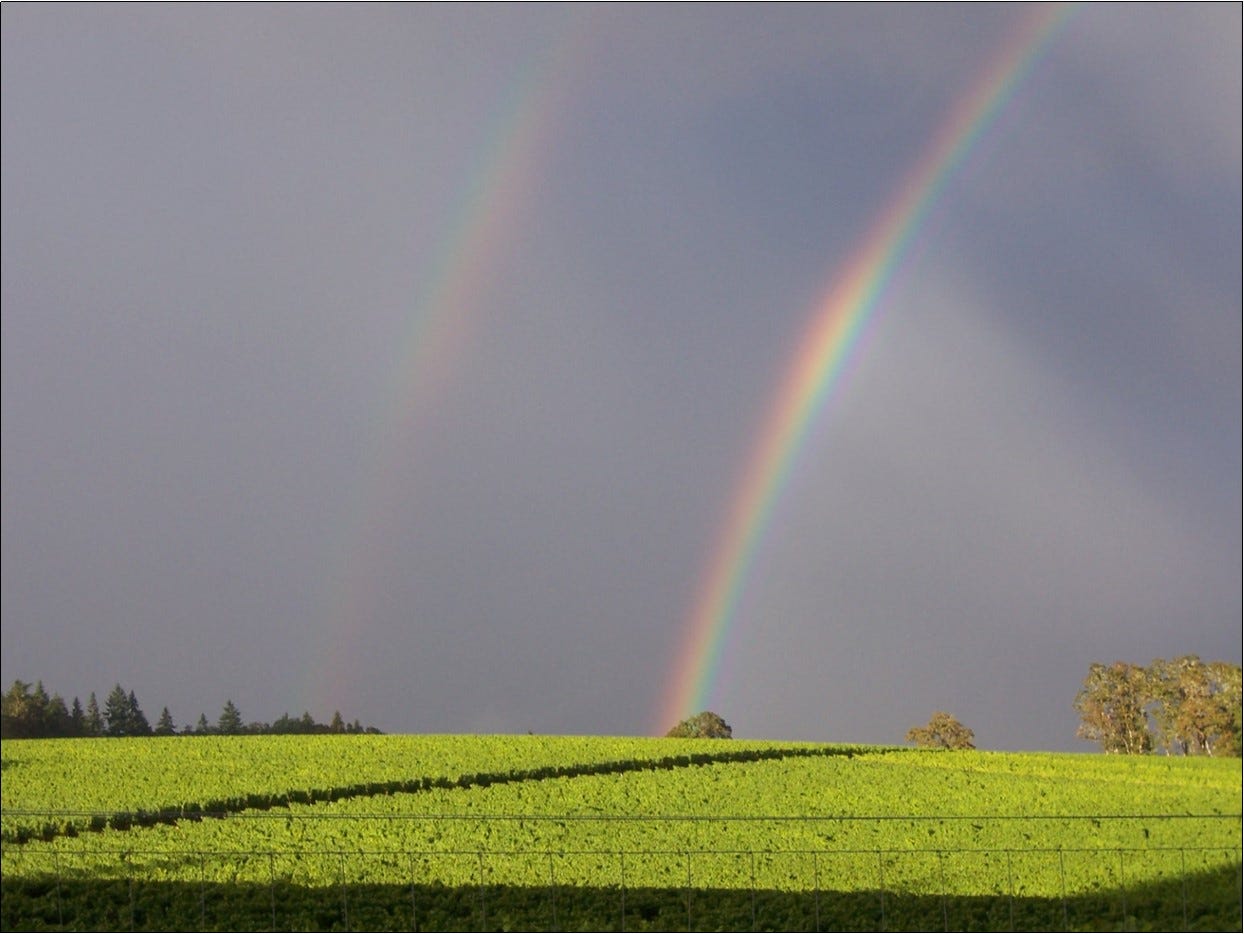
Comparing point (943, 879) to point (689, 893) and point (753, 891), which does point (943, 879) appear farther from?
point (689, 893)

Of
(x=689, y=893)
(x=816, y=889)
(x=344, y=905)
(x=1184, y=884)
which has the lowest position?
(x=344, y=905)

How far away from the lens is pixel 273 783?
69.8 metres

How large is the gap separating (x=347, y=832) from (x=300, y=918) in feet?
36.4

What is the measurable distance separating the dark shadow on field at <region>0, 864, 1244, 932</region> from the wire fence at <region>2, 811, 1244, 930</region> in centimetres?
7

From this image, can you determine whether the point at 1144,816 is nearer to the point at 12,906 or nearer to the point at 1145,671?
the point at 1145,671

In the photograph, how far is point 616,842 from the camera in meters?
56.7

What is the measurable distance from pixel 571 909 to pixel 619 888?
7.09ft

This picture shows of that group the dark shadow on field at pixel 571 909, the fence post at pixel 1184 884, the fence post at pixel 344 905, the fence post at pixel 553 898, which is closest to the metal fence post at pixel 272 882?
the dark shadow on field at pixel 571 909

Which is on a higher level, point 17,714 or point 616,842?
point 17,714

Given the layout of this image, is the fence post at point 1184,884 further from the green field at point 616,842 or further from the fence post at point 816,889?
the fence post at point 816,889

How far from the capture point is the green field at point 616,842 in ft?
161

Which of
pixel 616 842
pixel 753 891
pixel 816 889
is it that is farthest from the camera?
pixel 616 842

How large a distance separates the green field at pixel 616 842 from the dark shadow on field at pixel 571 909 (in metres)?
0.09

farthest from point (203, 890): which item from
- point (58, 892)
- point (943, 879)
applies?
point (943, 879)
